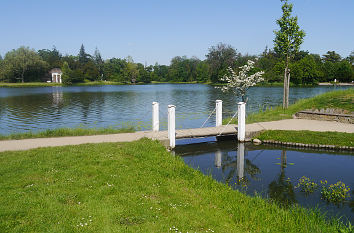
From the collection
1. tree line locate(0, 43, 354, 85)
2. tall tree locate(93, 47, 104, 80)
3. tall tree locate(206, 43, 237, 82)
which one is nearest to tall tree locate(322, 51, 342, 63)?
tree line locate(0, 43, 354, 85)

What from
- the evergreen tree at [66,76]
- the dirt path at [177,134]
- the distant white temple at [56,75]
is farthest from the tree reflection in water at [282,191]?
the distant white temple at [56,75]

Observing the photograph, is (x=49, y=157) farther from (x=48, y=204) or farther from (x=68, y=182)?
(x=48, y=204)

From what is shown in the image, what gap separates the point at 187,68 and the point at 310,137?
122749 mm

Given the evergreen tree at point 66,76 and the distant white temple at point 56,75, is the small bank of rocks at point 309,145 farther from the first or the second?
the distant white temple at point 56,75

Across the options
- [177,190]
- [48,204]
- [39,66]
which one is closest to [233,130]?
[177,190]

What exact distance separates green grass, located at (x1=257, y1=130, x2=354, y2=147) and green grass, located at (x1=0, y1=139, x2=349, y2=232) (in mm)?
6760

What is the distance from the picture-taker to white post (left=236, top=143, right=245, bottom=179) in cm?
1006

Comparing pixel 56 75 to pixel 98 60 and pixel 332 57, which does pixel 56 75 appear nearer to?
pixel 98 60

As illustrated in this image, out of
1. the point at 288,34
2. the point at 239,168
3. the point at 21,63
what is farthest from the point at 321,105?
the point at 21,63

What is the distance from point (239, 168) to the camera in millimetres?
10648

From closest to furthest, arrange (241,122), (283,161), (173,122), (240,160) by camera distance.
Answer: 1. (283,161)
2. (240,160)
3. (173,122)
4. (241,122)

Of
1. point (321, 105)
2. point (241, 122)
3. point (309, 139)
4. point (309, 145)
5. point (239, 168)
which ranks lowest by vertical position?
point (239, 168)

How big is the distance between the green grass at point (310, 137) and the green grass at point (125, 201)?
6.76m

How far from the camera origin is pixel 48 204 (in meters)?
5.68
